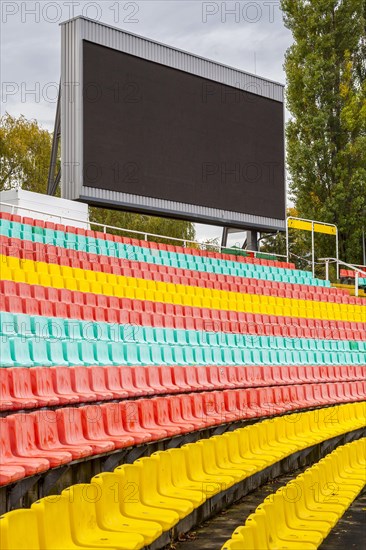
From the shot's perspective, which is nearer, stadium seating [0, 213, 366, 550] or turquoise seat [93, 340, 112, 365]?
stadium seating [0, 213, 366, 550]

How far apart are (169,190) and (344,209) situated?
23.7 feet

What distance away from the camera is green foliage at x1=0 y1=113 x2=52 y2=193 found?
82.8 feet

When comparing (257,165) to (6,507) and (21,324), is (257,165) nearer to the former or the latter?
(21,324)

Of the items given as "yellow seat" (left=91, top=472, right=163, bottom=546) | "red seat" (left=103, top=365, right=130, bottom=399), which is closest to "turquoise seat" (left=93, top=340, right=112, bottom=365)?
"red seat" (left=103, top=365, right=130, bottom=399)

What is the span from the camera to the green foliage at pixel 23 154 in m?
25.2

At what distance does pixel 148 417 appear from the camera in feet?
15.6

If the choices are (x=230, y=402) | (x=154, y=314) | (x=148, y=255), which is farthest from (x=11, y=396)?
(x=148, y=255)

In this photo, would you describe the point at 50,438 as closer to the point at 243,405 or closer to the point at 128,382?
the point at 128,382

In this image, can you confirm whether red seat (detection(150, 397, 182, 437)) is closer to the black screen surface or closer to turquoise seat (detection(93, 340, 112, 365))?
turquoise seat (detection(93, 340, 112, 365))

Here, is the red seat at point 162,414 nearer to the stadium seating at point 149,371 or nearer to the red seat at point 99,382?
the stadium seating at point 149,371

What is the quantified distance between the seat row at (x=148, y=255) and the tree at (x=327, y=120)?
183 inches

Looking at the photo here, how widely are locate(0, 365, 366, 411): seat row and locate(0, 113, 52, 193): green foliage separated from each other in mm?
18685

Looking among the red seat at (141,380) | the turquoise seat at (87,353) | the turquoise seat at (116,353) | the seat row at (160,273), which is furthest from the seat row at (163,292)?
the red seat at (141,380)

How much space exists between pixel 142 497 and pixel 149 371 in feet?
7.62
